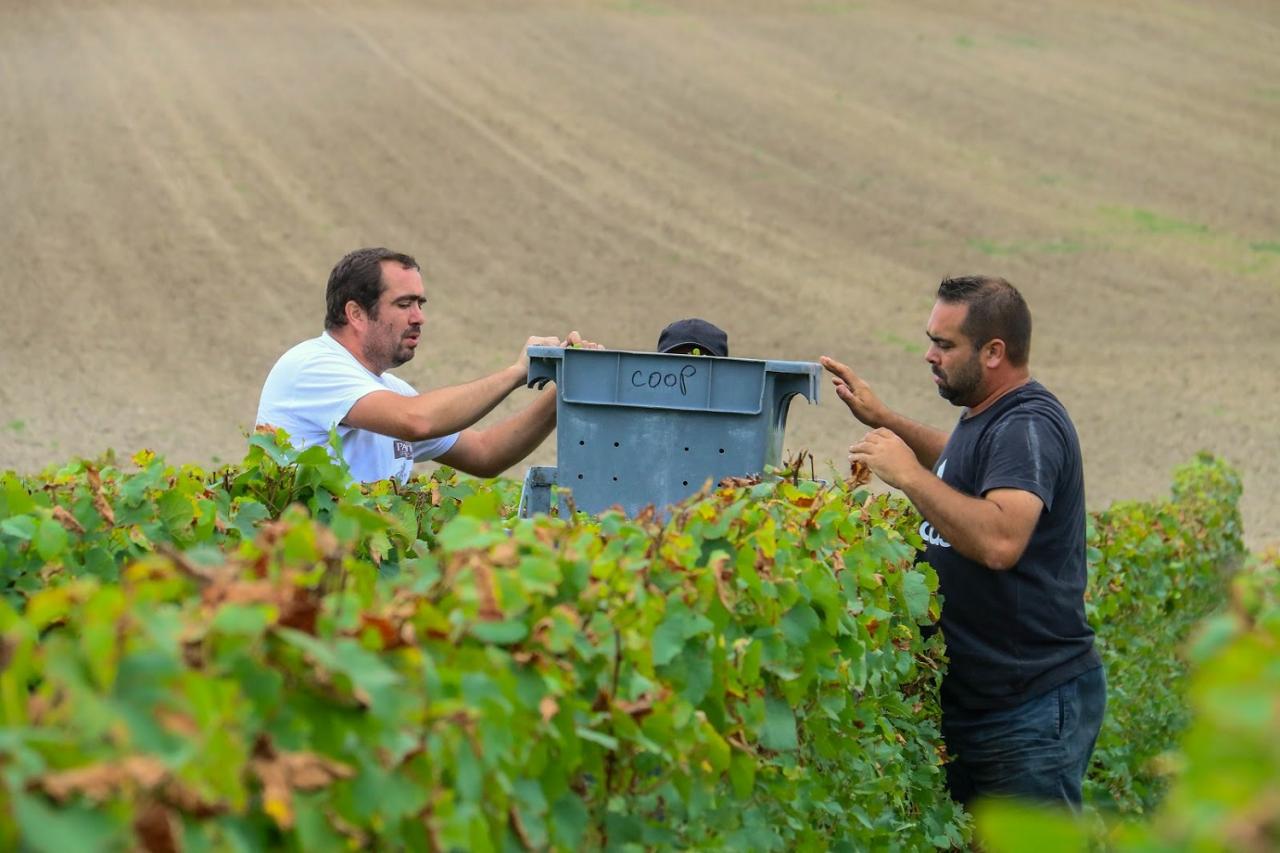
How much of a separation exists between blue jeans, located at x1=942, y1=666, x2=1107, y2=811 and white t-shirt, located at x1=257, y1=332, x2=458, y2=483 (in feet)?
6.84

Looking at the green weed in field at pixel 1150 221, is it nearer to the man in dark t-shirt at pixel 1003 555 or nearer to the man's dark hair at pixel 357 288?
the man's dark hair at pixel 357 288

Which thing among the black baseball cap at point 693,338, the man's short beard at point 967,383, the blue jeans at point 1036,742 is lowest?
the blue jeans at point 1036,742

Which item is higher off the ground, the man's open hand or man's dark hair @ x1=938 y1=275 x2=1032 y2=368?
man's dark hair @ x1=938 y1=275 x2=1032 y2=368

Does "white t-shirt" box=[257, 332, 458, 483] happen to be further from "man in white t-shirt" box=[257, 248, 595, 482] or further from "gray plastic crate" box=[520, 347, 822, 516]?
"gray plastic crate" box=[520, 347, 822, 516]

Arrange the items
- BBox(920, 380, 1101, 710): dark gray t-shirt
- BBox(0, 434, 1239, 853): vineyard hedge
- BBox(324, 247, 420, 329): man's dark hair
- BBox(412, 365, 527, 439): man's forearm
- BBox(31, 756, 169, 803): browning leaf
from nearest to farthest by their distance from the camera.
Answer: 1. BBox(31, 756, 169, 803): browning leaf
2. BBox(0, 434, 1239, 853): vineyard hedge
3. BBox(920, 380, 1101, 710): dark gray t-shirt
4. BBox(412, 365, 527, 439): man's forearm
5. BBox(324, 247, 420, 329): man's dark hair

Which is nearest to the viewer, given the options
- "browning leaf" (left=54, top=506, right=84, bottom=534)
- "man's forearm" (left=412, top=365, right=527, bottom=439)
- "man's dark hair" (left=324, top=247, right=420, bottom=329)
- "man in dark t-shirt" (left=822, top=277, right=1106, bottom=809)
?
"browning leaf" (left=54, top=506, right=84, bottom=534)

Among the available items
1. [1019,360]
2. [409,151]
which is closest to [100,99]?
[409,151]

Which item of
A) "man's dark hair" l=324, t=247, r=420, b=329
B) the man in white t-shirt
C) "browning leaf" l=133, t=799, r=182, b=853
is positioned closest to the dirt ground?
the man in white t-shirt

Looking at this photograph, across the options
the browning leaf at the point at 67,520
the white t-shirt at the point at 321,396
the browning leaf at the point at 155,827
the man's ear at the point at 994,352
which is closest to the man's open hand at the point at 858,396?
the man's ear at the point at 994,352

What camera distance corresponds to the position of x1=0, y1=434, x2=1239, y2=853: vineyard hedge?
1.60 metres

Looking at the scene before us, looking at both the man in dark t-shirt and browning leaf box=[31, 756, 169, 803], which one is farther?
the man in dark t-shirt

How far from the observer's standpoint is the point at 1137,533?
26.0 feet

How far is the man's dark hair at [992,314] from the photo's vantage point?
4664 mm

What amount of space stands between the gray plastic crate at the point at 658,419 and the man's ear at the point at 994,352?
513 mm
